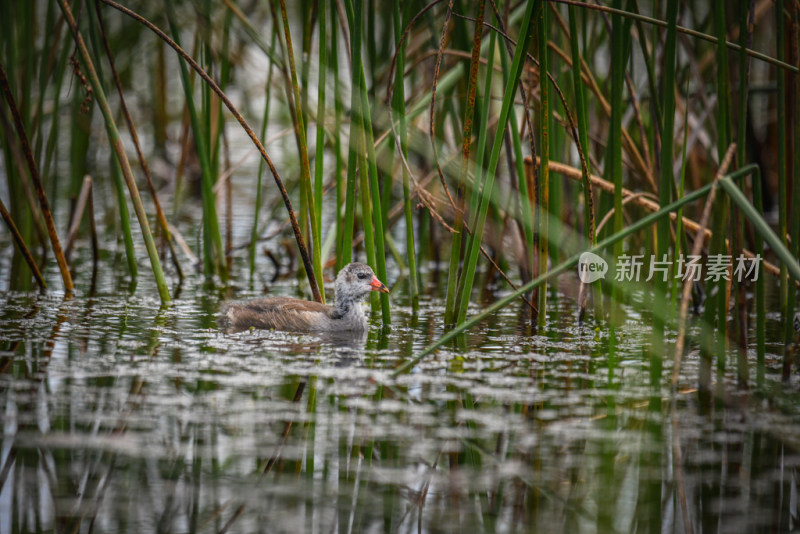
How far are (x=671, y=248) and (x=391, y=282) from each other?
90.2 inches

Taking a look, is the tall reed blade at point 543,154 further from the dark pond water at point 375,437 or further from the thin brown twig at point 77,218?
the thin brown twig at point 77,218

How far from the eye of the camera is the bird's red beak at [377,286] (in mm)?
6141

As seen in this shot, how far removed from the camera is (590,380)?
4.88 m

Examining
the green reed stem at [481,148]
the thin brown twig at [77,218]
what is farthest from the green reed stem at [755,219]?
the thin brown twig at [77,218]

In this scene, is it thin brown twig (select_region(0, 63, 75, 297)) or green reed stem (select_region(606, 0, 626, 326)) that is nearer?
green reed stem (select_region(606, 0, 626, 326))

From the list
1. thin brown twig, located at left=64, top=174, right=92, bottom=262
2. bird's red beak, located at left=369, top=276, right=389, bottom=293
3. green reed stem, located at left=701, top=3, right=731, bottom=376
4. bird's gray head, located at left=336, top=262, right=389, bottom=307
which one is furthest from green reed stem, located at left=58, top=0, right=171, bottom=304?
green reed stem, located at left=701, top=3, right=731, bottom=376

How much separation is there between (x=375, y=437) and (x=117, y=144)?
3140mm

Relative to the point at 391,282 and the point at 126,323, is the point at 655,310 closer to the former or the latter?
the point at 126,323

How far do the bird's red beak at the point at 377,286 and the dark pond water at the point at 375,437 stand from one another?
0.44 meters

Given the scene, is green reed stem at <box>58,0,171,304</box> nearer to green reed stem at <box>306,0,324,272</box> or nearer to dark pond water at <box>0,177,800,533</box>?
dark pond water at <box>0,177,800,533</box>

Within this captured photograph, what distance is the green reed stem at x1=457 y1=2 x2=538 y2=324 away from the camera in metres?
5.00

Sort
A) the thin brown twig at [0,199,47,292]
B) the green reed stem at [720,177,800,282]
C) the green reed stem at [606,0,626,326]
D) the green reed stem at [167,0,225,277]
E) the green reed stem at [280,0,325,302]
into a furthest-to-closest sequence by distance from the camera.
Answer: the green reed stem at [167,0,225,277], the thin brown twig at [0,199,47,292], the green reed stem at [280,0,325,302], the green reed stem at [606,0,626,326], the green reed stem at [720,177,800,282]

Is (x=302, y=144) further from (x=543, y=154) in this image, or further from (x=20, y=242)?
(x=20, y=242)

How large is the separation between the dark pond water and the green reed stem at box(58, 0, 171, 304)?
2.35 feet
